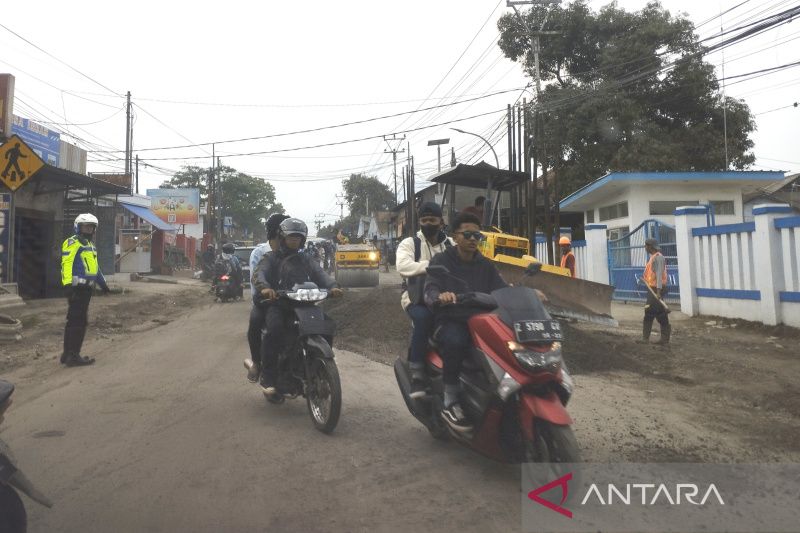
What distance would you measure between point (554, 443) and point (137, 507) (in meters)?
2.28

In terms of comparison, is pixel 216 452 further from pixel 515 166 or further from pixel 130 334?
pixel 515 166

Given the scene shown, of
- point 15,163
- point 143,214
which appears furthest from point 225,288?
point 143,214

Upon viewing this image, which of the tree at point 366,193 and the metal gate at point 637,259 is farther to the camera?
the tree at point 366,193

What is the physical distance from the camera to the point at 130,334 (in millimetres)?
10609

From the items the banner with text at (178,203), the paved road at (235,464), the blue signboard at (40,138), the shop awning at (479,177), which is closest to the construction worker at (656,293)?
the shop awning at (479,177)

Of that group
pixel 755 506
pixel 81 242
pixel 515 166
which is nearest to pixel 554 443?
pixel 755 506

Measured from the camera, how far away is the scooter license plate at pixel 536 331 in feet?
10.4

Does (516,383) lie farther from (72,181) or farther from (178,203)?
(178,203)

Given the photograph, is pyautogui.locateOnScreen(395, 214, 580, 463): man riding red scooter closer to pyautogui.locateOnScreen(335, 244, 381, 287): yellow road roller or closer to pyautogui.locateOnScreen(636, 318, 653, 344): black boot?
pyautogui.locateOnScreen(636, 318, 653, 344): black boot

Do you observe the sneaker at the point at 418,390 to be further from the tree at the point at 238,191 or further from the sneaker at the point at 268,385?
the tree at the point at 238,191

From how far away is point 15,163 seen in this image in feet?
26.0

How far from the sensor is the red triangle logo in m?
3.05

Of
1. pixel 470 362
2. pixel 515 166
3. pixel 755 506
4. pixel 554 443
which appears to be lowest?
pixel 755 506

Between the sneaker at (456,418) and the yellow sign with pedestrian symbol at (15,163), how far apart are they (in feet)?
23.7
